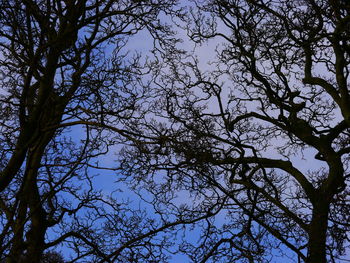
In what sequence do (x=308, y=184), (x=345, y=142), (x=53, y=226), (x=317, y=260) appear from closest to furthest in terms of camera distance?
1. (x=317, y=260)
2. (x=53, y=226)
3. (x=308, y=184)
4. (x=345, y=142)

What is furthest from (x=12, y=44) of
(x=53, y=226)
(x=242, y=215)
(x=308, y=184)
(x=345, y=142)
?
(x=345, y=142)

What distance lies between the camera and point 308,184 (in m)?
8.35

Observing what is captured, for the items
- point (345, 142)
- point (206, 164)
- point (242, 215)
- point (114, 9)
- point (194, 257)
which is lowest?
point (194, 257)

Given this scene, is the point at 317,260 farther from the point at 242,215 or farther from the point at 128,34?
the point at 128,34

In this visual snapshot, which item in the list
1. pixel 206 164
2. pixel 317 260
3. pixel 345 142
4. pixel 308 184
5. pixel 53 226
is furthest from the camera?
pixel 345 142

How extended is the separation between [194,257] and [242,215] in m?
1.52

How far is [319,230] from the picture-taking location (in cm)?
691

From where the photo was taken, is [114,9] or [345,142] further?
[345,142]

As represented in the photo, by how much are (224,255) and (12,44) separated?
3988 mm

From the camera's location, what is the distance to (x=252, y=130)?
9477mm

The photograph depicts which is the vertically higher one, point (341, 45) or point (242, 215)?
point (341, 45)

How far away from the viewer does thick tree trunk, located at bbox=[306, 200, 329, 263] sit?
6.54m

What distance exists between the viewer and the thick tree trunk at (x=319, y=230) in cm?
654

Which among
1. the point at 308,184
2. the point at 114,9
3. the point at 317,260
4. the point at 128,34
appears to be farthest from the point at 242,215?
the point at 114,9
